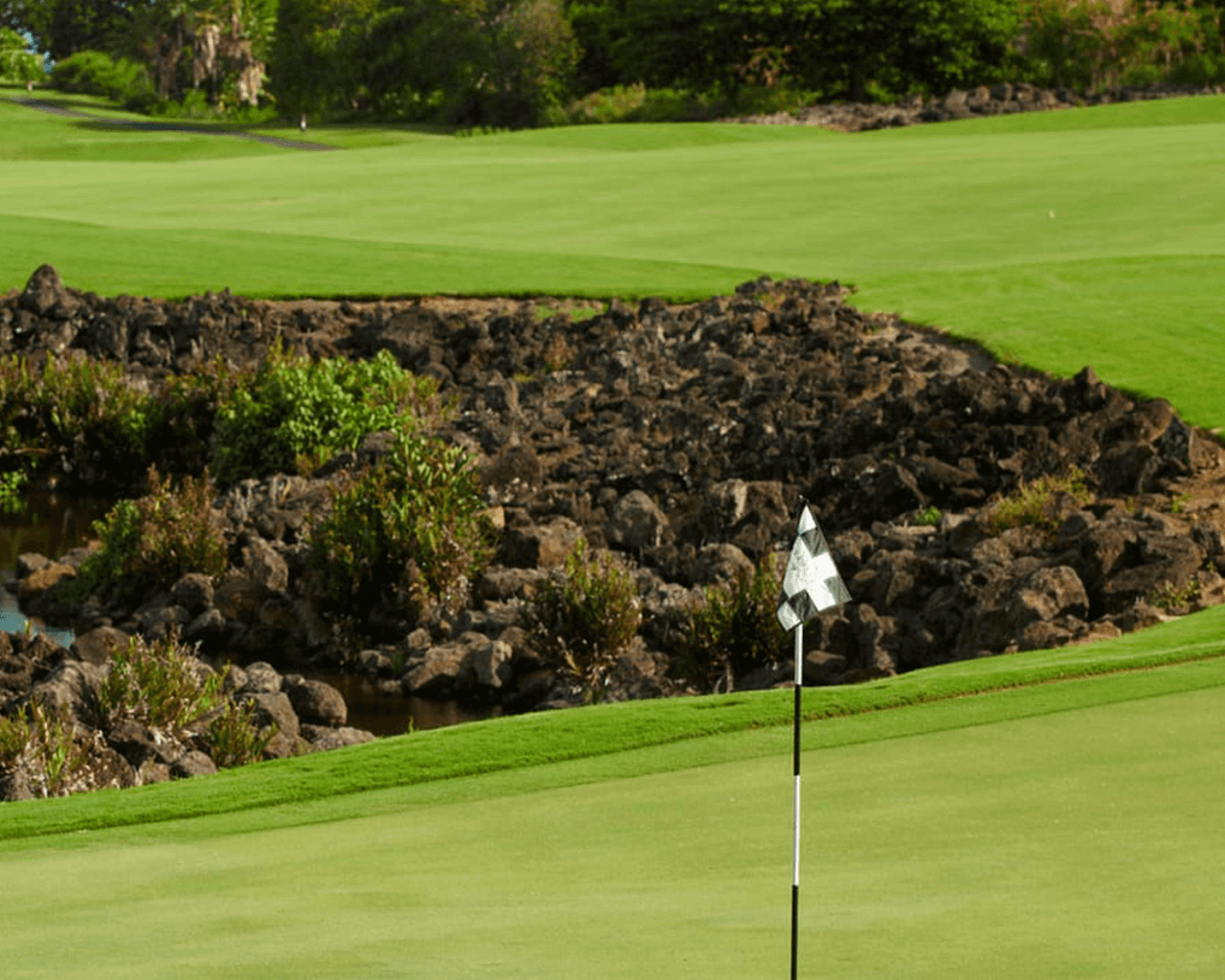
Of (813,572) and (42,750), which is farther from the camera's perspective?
(42,750)

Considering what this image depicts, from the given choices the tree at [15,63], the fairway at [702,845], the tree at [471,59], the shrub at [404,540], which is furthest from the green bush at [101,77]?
the fairway at [702,845]

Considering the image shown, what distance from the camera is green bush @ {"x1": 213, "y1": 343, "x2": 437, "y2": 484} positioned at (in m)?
23.6

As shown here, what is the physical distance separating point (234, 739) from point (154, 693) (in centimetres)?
73

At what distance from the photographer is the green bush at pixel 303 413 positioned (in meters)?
23.6

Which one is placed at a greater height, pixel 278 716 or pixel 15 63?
pixel 15 63

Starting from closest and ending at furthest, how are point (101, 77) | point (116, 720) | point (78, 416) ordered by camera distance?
point (116, 720) < point (78, 416) < point (101, 77)

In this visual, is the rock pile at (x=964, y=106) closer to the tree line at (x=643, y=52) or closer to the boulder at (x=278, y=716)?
the tree line at (x=643, y=52)

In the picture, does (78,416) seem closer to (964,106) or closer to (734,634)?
(734,634)

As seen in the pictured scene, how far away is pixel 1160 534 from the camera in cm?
1565

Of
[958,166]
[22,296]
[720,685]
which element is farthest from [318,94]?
[720,685]

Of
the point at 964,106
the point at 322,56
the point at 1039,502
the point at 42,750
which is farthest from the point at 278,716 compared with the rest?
the point at 322,56

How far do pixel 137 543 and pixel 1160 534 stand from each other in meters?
9.11

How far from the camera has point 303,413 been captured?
2377 cm

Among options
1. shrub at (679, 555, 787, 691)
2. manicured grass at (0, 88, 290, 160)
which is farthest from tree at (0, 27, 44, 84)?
shrub at (679, 555, 787, 691)
